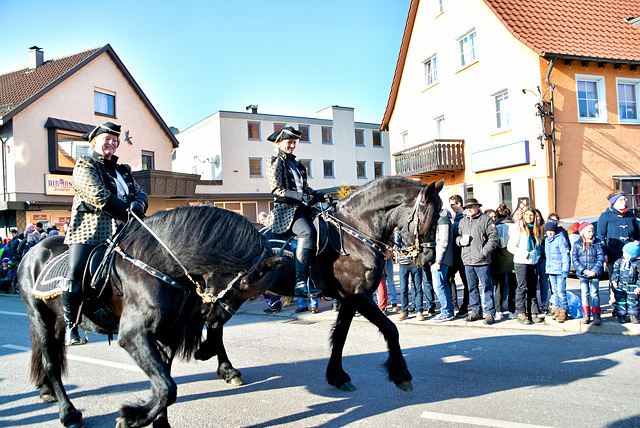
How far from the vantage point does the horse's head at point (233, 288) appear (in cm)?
326

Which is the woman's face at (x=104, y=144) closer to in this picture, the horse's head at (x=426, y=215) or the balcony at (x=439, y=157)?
the horse's head at (x=426, y=215)

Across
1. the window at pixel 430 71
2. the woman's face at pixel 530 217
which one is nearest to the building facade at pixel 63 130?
the window at pixel 430 71

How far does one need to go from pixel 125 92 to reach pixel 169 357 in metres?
26.3

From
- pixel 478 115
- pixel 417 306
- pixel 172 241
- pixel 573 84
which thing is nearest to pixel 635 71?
pixel 573 84

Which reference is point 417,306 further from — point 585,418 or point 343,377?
point 585,418

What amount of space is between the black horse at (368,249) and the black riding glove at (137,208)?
1431 mm

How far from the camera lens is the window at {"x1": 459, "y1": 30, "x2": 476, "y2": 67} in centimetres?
1881

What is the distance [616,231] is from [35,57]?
30.1 m

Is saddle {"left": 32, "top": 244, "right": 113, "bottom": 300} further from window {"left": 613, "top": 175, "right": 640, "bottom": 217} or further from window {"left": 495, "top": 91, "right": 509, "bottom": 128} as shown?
window {"left": 613, "top": 175, "right": 640, "bottom": 217}

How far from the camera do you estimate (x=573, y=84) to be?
1598 cm

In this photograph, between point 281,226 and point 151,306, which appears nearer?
point 151,306

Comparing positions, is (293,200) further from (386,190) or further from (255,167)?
(255,167)

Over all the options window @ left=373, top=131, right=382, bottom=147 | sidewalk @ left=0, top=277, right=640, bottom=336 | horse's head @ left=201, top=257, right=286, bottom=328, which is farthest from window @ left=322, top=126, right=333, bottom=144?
horse's head @ left=201, top=257, right=286, bottom=328

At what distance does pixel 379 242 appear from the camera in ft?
16.3
